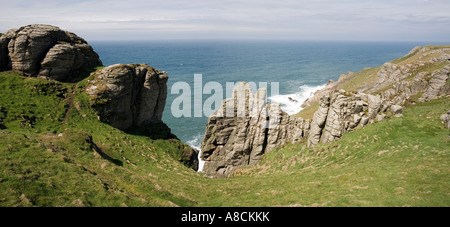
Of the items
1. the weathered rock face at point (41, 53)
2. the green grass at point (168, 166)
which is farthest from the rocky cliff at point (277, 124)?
the weathered rock face at point (41, 53)

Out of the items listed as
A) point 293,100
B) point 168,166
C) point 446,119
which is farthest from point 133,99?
point 293,100

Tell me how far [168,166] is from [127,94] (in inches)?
752

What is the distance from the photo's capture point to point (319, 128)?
135ft

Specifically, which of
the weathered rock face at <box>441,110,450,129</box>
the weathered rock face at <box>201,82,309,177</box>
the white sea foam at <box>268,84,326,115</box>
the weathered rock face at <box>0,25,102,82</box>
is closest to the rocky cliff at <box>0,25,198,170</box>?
the weathered rock face at <box>0,25,102,82</box>

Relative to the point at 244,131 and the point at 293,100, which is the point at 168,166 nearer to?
the point at 244,131

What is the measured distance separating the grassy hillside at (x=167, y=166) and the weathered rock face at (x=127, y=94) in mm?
2818

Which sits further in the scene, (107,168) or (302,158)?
(302,158)

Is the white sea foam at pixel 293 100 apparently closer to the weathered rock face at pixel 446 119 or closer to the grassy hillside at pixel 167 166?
the grassy hillside at pixel 167 166

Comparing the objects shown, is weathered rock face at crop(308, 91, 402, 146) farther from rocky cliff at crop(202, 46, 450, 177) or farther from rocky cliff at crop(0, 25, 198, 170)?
rocky cliff at crop(0, 25, 198, 170)

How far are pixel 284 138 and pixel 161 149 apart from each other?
25277mm

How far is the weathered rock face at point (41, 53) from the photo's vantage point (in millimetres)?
44531

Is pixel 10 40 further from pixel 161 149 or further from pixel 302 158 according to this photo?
pixel 302 158

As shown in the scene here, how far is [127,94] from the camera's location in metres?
49.1

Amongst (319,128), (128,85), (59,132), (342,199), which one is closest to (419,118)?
(319,128)
